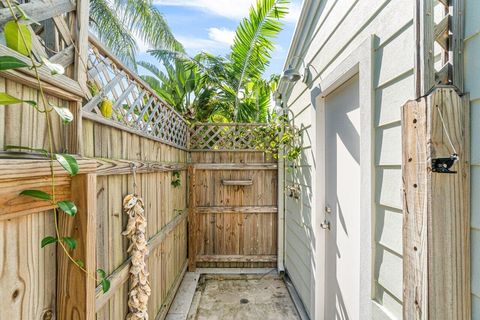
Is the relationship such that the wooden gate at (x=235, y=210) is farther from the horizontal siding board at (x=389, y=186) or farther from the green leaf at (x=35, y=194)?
the green leaf at (x=35, y=194)

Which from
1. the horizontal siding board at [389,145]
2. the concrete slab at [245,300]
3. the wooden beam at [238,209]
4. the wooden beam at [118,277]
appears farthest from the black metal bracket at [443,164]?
the wooden beam at [238,209]

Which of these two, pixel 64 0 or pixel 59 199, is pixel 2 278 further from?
pixel 64 0

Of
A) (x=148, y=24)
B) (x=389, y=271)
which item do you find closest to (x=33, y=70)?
(x=389, y=271)

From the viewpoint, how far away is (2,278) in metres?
0.74

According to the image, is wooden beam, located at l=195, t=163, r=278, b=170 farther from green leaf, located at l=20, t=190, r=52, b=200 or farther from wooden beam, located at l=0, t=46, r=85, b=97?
green leaf, located at l=20, t=190, r=52, b=200

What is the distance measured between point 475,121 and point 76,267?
1563 mm

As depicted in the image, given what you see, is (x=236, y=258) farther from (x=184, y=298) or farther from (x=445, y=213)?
(x=445, y=213)

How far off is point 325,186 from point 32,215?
2.08m

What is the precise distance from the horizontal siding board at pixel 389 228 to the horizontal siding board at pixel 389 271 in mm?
42

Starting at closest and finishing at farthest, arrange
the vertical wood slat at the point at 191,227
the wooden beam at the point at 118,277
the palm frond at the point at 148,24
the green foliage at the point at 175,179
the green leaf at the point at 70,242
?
the green leaf at the point at 70,242, the wooden beam at the point at 118,277, the green foliage at the point at 175,179, the vertical wood slat at the point at 191,227, the palm frond at the point at 148,24

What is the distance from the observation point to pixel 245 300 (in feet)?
9.96

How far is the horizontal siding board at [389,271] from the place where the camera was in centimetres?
110

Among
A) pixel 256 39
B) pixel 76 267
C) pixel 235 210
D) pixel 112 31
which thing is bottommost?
pixel 235 210

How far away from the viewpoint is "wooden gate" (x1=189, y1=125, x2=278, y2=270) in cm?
381
